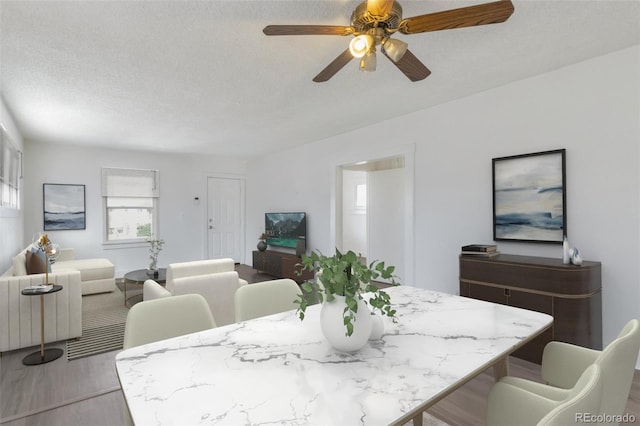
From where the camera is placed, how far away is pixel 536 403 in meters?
1.08

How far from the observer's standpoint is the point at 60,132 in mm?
4840

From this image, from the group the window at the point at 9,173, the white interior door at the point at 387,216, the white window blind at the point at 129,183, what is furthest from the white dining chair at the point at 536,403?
the white window blind at the point at 129,183

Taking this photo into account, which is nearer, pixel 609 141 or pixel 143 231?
pixel 609 141

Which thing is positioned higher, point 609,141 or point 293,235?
point 609,141

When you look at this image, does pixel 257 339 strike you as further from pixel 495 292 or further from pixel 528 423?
pixel 495 292

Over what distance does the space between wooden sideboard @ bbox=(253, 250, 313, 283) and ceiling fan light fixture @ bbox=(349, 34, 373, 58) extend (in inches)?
155

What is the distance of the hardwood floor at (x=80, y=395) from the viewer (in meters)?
1.92

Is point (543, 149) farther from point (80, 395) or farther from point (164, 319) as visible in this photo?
point (80, 395)

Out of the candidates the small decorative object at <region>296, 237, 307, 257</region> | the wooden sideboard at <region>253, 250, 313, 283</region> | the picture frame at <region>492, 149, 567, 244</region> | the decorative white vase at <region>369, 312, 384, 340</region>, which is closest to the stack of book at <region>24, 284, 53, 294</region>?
the decorative white vase at <region>369, 312, 384, 340</region>

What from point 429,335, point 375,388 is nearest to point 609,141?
point 429,335

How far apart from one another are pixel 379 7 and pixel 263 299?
1671 mm

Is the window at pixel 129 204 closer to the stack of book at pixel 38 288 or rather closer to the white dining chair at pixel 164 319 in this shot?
the stack of book at pixel 38 288

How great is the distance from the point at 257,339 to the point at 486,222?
2.86 m

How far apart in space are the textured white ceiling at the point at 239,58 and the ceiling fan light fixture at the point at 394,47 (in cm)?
37
